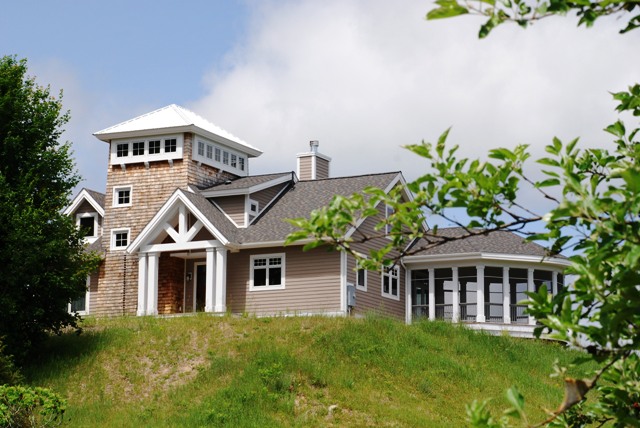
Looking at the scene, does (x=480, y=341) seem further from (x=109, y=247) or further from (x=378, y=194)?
(x=378, y=194)

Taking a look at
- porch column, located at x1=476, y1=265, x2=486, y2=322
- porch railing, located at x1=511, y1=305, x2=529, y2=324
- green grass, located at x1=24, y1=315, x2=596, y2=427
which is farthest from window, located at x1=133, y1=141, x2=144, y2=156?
porch railing, located at x1=511, y1=305, x2=529, y2=324

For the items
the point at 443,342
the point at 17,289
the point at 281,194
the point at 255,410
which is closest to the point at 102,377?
the point at 17,289

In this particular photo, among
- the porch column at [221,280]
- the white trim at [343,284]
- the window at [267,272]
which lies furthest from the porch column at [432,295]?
the porch column at [221,280]

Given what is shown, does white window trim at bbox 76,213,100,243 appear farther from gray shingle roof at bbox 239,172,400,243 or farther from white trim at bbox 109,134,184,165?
gray shingle roof at bbox 239,172,400,243

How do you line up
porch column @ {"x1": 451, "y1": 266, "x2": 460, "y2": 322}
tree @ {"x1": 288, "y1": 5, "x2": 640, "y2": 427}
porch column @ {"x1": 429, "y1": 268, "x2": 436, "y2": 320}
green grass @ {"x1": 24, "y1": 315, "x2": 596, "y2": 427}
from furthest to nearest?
porch column @ {"x1": 429, "y1": 268, "x2": 436, "y2": 320}, porch column @ {"x1": 451, "y1": 266, "x2": 460, "y2": 322}, green grass @ {"x1": 24, "y1": 315, "x2": 596, "y2": 427}, tree @ {"x1": 288, "y1": 5, "x2": 640, "y2": 427}

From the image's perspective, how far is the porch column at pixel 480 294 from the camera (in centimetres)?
3616

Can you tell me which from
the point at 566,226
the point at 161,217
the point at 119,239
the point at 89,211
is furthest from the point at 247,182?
the point at 566,226

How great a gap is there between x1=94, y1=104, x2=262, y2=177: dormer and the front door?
14.7 ft

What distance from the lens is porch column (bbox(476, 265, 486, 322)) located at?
119 feet

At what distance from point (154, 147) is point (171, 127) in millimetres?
1405

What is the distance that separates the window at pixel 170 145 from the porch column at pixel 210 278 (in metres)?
5.34

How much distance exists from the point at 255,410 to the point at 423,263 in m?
15.4

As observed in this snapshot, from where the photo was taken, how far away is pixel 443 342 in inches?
1201

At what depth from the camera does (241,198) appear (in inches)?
1505
